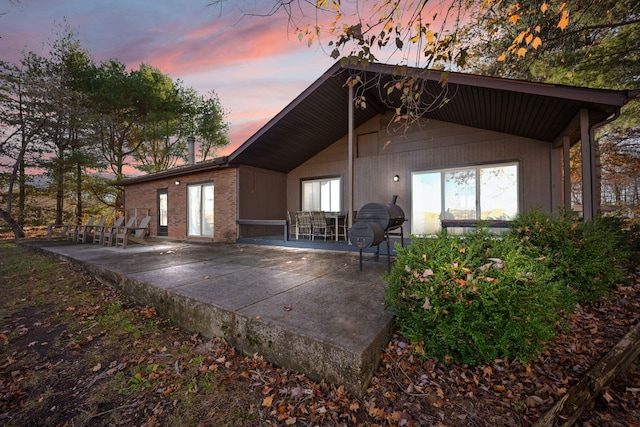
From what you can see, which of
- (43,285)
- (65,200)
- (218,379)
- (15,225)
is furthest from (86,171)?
(218,379)

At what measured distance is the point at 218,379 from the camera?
2.15 m

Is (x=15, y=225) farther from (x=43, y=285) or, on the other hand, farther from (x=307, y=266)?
(x=307, y=266)

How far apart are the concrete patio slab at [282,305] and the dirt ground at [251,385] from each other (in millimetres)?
146

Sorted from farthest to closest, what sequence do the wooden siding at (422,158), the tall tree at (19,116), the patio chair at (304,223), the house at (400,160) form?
the tall tree at (19,116) → the patio chair at (304,223) → the wooden siding at (422,158) → the house at (400,160)

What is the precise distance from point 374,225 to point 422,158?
16.1 ft

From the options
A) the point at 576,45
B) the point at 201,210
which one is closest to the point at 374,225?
the point at 576,45

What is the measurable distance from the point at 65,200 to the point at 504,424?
69.8ft

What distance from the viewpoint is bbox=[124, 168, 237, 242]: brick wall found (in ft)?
29.2

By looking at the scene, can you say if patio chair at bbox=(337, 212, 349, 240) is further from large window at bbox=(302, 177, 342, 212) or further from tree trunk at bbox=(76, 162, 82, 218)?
tree trunk at bbox=(76, 162, 82, 218)

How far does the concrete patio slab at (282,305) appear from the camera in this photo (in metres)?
1.98

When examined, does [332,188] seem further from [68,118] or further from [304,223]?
[68,118]

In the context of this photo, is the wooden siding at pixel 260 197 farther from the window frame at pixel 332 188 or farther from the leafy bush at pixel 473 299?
the leafy bush at pixel 473 299

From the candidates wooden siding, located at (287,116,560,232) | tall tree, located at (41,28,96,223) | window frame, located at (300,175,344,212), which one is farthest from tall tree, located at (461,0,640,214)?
tall tree, located at (41,28,96,223)

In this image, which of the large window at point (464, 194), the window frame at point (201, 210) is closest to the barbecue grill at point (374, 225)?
the large window at point (464, 194)
